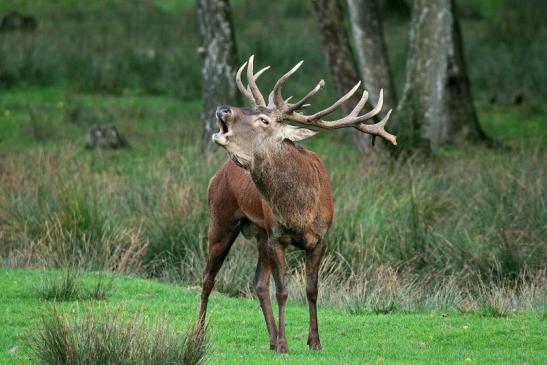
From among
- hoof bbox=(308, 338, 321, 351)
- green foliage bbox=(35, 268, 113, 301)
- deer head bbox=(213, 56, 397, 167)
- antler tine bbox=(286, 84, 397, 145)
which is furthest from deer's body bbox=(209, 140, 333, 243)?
green foliage bbox=(35, 268, 113, 301)

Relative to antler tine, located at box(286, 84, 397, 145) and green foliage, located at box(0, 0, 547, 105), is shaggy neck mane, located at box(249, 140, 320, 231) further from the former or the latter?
green foliage, located at box(0, 0, 547, 105)

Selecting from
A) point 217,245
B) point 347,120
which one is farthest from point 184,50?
point 347,120

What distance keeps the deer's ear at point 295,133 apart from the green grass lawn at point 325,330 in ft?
5.80

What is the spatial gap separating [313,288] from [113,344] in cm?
214

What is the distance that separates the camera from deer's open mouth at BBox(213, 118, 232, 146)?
10.2 metres

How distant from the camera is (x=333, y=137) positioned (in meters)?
24.7

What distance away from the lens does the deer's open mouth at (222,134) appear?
33.4 feet

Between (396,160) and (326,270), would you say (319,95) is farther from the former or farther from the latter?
(326,270)

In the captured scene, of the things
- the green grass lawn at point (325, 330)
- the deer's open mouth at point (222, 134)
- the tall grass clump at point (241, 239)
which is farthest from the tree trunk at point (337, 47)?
the deer's open mouth at point (222, 134)

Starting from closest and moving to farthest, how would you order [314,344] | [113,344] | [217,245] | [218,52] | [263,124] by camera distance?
[113,344], [263,124], [314,344], [217,245], [218,52]

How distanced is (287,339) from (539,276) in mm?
4367

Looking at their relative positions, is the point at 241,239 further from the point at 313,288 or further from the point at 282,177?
the point at 282,177

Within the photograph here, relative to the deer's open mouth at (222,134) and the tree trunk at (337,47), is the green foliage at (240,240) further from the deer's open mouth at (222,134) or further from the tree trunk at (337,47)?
the deer's open mouth at (222,134)

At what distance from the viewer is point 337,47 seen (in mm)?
22297
